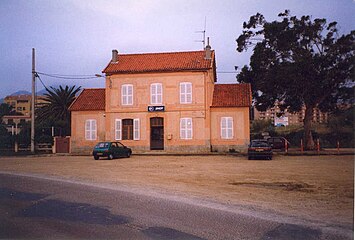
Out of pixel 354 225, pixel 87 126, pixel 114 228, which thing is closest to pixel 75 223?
pixel 114 228

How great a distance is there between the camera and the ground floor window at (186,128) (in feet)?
99.8

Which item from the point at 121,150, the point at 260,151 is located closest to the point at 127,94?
the point at 121,150

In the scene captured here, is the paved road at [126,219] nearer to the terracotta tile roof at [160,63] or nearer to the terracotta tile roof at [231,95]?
the terracotta tile roof at [231,95]

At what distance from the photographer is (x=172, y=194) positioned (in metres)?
10.8

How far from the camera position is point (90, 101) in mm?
34094

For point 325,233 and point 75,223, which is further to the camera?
point 75,223

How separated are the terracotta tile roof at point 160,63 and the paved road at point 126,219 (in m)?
21.0

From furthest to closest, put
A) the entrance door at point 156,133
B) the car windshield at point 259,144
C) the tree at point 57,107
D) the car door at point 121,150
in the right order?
the tree at point 57,107
the entrance door at point 156,133
the car door at point 121,150
the car windshield at point 259,144

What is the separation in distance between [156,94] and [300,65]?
12.7 m

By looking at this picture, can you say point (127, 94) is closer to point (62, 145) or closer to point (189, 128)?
point (189, 128)

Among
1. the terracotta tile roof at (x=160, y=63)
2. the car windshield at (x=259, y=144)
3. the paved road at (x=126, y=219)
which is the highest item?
the terracotta tile roof at (x=160, y=63)

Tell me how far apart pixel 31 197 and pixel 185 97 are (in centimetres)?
2142

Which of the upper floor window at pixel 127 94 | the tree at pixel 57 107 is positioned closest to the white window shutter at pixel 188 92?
the upper floor window at pixel 127 94

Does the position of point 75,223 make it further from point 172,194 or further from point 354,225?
point 354,225
